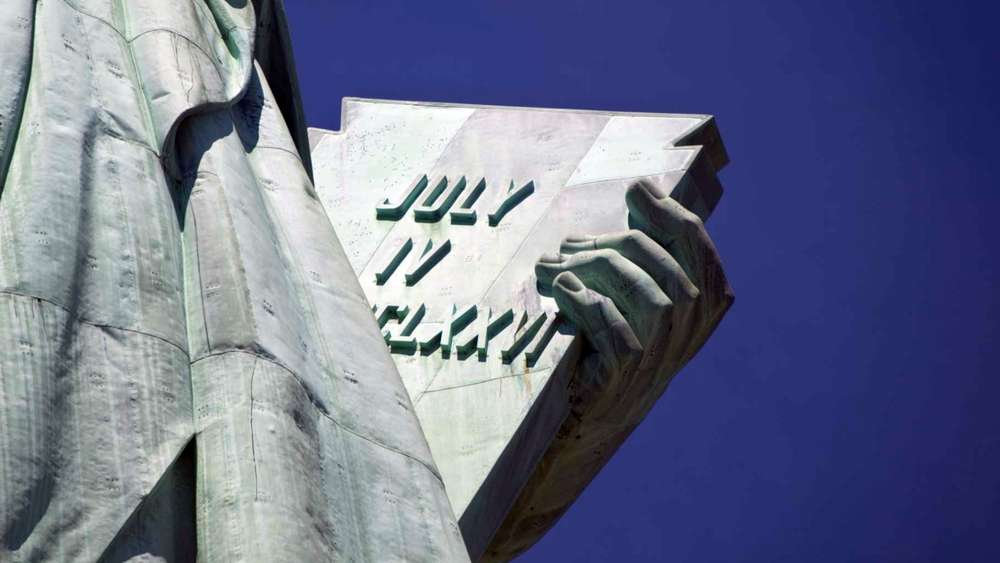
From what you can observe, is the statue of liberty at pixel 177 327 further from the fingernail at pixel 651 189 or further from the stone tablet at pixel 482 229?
the fingernail at pixel 651 189

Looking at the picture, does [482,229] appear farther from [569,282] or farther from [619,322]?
[619,322]

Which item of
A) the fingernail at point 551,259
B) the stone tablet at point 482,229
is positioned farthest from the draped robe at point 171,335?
the fingernail at point 551,259

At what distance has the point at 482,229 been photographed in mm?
10461

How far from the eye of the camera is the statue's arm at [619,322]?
9703 millimetres

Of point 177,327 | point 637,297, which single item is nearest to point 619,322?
point 637,297

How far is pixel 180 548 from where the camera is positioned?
17.3 feet

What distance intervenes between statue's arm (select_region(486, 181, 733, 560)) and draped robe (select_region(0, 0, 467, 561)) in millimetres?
2955

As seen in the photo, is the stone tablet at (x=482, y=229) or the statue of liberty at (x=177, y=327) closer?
the statue of liberty at (x=177, y=327)

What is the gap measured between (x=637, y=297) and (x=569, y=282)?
0.27 meters

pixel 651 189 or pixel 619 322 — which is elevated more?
pixel 651 189

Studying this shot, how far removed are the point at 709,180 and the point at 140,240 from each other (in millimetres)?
5216

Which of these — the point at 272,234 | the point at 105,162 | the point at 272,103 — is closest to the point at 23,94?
the point at 105,162

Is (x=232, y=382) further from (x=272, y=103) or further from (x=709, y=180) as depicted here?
(x=709, y=180)

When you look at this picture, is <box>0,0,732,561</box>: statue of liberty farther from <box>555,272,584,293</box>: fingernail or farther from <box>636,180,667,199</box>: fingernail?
<box>636,180,667,199</box>: fingernail
